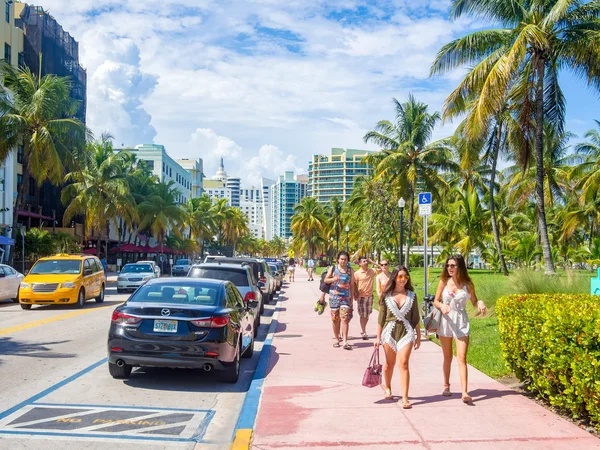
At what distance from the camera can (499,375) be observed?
9289 mm

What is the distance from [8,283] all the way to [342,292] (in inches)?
608

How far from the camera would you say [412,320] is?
24.7ft

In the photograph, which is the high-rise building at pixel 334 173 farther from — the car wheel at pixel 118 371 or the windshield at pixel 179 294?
the car wheel at pixel 118 371

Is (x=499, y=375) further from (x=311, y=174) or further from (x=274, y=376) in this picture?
(x=311, y=174)

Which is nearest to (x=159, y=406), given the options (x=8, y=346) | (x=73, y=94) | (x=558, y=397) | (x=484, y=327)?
(x=558, y=397)

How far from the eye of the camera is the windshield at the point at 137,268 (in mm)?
32469

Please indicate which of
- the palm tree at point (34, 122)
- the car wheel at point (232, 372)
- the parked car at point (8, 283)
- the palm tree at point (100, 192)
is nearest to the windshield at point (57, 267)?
the parked car at point (8, 283)

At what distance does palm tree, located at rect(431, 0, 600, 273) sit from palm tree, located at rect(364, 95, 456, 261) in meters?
17.8

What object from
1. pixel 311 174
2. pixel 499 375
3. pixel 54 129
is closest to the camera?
pixel 499 375

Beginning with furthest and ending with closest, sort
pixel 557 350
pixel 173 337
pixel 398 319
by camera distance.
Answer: pixel 173 337 → pixel 398 319 → pixel 557 350

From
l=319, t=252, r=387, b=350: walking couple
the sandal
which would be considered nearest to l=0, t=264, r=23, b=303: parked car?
l=319, t=252, r=387, b=350: walking couple

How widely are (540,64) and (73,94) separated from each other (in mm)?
53975

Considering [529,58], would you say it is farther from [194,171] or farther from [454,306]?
A: [194,171]

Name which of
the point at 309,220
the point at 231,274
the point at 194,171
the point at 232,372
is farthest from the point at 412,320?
the point at 194,171
